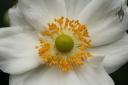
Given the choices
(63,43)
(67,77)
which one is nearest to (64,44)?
(63,43)

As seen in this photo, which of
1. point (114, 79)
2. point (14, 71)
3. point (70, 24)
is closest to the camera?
point (14, 71)

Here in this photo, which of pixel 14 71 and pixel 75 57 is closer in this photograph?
pixel 14 71

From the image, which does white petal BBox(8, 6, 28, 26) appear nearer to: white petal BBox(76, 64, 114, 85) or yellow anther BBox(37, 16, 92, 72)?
yellow anther BBox(37, 16, 92, 72)

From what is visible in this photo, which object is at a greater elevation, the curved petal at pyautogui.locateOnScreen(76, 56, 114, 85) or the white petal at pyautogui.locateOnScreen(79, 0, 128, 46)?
the white petal at pyautogui.locateOnScreen(79, 0, 128, 46)

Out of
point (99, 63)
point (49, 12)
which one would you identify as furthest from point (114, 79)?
point (49, 12)

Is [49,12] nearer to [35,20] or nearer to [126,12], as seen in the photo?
[35,20]

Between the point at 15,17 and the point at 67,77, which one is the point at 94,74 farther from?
the point at 15,17

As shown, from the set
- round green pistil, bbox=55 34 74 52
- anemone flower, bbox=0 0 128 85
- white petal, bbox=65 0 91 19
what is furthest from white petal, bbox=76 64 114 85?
white petal, bbox=65 0 91 19
